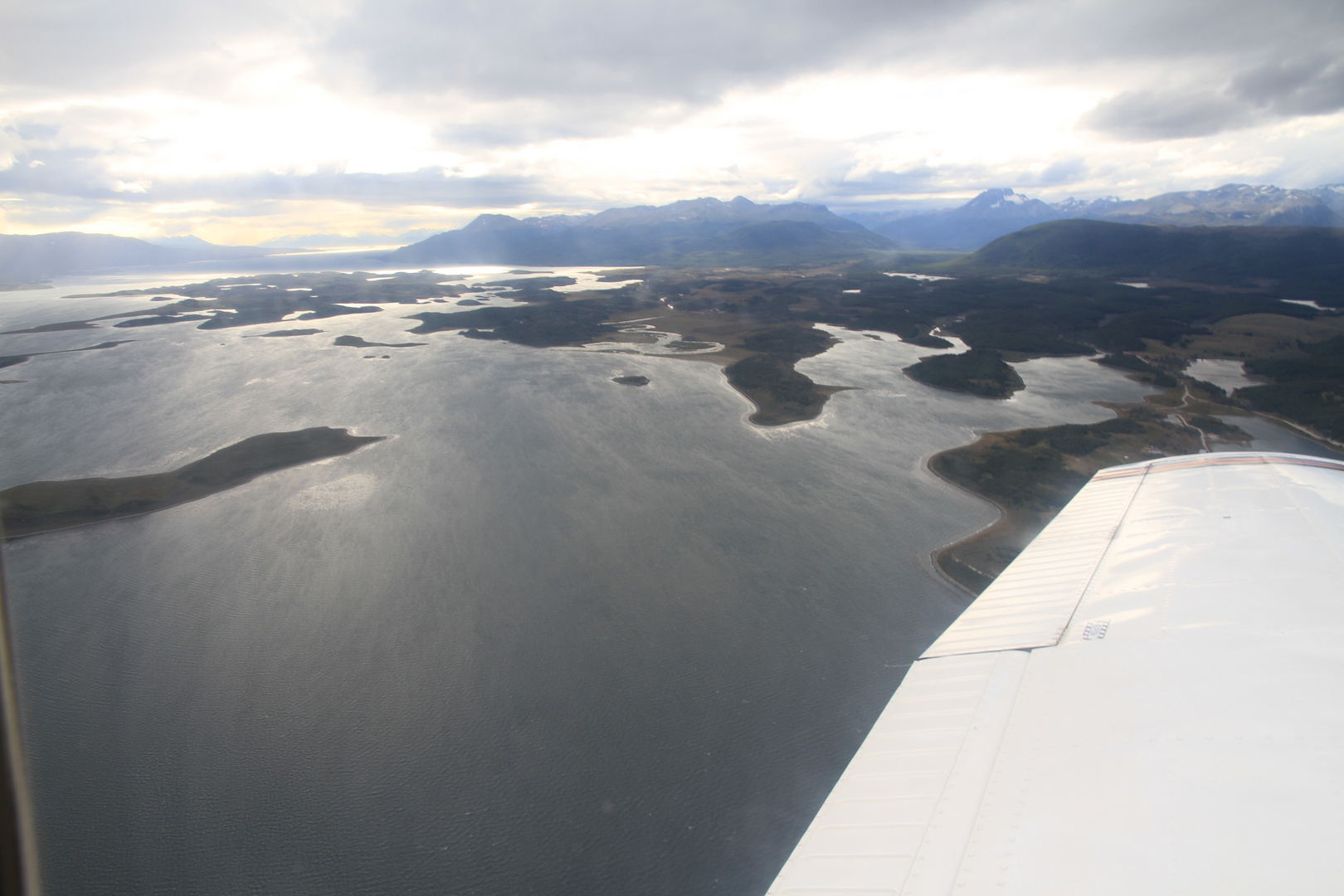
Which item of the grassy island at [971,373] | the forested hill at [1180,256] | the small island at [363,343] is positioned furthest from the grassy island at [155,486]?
the forested hill at [1180,256]

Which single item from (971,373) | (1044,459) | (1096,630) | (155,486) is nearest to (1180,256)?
(971,373)

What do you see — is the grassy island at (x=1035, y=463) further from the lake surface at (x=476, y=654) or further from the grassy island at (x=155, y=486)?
the grassy island at (x=155, y=486)

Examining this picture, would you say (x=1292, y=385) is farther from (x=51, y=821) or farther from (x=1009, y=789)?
(x=51, y=821)

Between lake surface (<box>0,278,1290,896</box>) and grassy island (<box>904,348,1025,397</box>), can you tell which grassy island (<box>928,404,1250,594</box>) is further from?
grassy island (<box>904,348,1025,397</box>)

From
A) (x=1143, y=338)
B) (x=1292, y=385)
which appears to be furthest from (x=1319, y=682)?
(x=1143, y=338)

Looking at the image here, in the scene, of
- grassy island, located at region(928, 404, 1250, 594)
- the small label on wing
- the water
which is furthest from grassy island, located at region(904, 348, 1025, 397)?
the small label on wing

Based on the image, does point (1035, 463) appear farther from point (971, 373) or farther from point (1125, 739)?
point (1125, 739)
